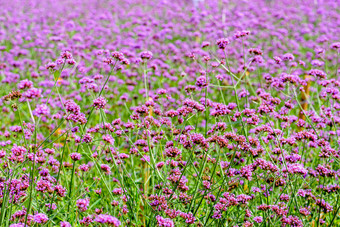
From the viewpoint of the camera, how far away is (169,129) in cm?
347

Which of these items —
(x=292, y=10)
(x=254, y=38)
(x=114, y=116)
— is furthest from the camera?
(x=292, y=10)

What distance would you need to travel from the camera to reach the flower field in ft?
7.75

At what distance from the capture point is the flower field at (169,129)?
236 cm

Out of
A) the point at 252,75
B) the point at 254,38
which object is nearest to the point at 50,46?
the point at 252,75

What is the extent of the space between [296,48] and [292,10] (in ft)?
8.85

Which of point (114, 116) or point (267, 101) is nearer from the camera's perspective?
point (267, 101)

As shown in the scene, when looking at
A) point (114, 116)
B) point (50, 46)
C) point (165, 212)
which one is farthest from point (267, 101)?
point (50, 46)

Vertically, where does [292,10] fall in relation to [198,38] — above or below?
above

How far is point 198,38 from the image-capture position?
8.38m

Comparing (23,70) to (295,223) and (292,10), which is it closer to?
(295,223)

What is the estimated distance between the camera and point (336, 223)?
10.2 ft

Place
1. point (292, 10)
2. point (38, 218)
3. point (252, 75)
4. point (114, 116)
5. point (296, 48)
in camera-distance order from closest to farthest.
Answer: point (38, 218), point (114, 116), point (252, 75), point (296, 48), point (292, 10)

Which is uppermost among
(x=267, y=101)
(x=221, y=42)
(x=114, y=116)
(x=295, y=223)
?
(x=221, y=42)

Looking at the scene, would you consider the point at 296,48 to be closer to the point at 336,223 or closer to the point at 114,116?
the point at 114,116
